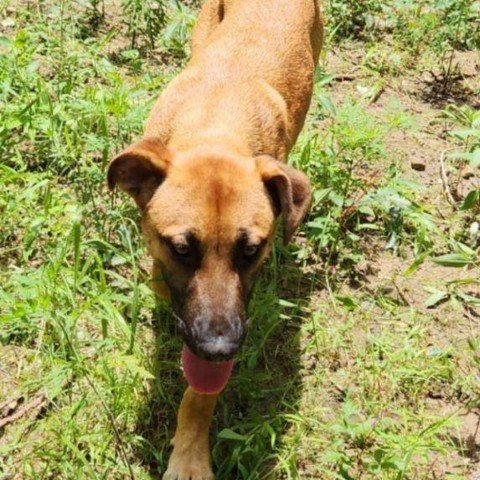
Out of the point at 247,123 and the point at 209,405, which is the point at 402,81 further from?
the point at 209,405

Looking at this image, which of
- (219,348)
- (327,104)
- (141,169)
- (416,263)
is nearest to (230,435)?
(219,348)

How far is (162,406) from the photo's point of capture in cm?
396

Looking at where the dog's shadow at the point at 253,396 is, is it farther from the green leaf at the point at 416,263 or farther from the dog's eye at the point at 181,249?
the dog's eye at the point at 181,249

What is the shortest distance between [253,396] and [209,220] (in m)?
1.18

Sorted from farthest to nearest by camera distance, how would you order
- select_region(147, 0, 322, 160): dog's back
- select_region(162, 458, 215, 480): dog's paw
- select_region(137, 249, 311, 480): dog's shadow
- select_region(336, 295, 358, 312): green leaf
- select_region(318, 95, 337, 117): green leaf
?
select_region(318, 95, 337, 117): green leaf < select_region(336, 295, 358, 312): green leaf < select_region(147, 0, 322, 160): dog's back < select_region(137, 249, 311, 480): dog's shadow < select_region(162, 458, 215, 480): dog's paw

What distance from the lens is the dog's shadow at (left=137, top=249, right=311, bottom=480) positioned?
3.73m

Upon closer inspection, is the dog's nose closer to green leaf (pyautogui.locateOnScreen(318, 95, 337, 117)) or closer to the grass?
the grass

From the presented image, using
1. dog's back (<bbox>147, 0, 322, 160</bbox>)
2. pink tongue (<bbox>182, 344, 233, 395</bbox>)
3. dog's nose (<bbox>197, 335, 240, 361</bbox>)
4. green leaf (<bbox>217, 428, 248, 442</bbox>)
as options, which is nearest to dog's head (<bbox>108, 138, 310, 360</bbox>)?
dog's nose (<bbox>197, 335, 240, 361</bbox>)

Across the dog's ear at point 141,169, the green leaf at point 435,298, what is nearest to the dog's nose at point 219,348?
the dog's ear at point 141,169

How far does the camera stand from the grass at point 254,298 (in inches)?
150

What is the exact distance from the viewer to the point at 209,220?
11.0 ft

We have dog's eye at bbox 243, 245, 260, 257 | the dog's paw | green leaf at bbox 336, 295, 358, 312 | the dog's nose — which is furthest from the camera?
green leaf at bbox 336, 295, 358, 312

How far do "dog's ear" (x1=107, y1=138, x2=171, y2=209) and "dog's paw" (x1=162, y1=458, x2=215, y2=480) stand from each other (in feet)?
4.02

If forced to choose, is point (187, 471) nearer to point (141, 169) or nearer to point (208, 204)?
point (208, 204)
